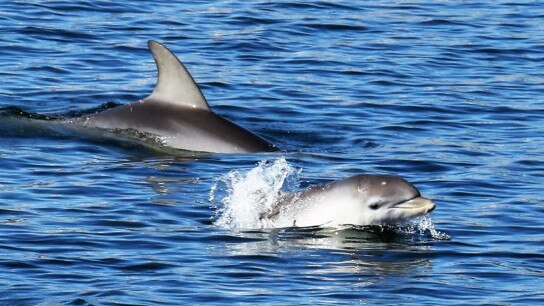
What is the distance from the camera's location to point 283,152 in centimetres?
1766

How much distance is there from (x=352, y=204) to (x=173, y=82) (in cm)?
433

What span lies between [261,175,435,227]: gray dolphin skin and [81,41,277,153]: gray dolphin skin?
3.69 m

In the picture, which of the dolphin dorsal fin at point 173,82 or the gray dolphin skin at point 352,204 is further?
the dolphin dorsal fin at point 173,82

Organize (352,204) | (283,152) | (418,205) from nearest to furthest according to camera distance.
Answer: (418,205)
(352,204)
(283,152)

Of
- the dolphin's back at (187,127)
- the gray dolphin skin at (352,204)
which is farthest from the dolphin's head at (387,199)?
the dolphin's back at (187,127)

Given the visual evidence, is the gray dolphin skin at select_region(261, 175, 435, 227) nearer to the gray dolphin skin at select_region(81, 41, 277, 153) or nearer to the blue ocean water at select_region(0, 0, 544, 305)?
the blue ocean water at select_region(0, 0, 544, 305)

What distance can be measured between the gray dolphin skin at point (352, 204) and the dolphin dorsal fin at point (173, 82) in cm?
375

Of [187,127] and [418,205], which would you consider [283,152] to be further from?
[418,205]

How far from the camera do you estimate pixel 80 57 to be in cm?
2331

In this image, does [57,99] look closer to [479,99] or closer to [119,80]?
[119,80]

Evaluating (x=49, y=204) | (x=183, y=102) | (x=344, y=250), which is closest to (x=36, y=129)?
(x=183, y=102)

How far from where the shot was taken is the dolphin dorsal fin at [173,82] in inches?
680

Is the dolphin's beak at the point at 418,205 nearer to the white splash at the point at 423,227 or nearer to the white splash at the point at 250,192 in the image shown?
the white splash at the point at 423,227

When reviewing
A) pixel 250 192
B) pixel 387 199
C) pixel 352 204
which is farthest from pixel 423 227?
pixel 250 192
